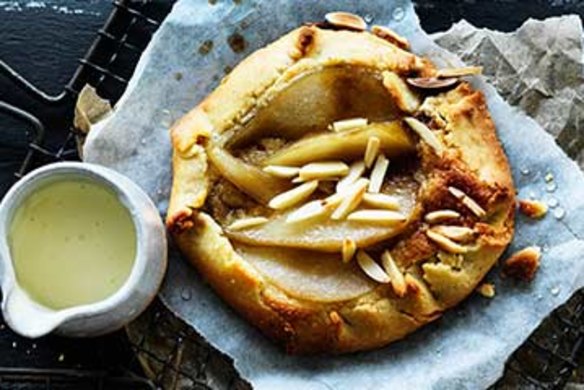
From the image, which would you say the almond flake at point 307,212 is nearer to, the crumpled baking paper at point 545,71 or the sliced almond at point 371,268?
the sliced almond at point 371,268

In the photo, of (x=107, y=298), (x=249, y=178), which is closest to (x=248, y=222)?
(x=249, y=178)

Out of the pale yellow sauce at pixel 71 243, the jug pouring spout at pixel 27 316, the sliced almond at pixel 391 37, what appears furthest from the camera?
the sliced almond at pixel 391 37

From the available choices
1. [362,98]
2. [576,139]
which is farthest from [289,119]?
[576,139]

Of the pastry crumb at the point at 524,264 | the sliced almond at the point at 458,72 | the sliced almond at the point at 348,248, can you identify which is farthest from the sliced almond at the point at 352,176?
the pastry crumb at the point at 524,264

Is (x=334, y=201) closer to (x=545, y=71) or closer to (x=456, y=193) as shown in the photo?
(x=456, y=193)

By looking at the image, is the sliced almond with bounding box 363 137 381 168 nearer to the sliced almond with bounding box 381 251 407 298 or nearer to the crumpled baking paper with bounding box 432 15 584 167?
the sliced almond with bounding box 381 251 407 298
